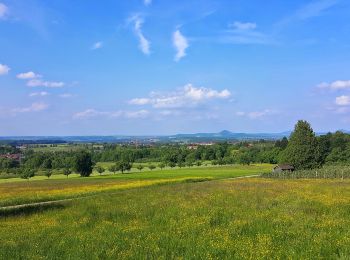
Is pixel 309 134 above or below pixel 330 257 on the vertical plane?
above

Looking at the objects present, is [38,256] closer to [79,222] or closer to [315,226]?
[79,222]

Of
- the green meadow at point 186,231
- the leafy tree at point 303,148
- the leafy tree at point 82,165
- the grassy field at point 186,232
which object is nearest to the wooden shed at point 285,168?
the leafy tree at point 303,148

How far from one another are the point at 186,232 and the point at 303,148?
74.4 meters

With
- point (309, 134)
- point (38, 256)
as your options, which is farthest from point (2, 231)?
point (309, 134)

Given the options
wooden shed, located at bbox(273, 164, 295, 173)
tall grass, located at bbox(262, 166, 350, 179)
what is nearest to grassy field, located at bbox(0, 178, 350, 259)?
tall grass, located at bbox(262, 166, 350, 179)

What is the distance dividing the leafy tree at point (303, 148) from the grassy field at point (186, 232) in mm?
59993

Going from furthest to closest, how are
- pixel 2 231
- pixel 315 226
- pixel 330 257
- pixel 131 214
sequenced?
pixel 131 214, pixel 2 231, pixel 315 226, pixel 330 257

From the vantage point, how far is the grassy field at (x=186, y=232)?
51.1ft

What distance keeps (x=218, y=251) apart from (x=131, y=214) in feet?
42.1

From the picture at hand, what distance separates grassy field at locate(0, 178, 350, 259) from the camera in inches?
613

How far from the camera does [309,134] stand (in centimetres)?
8925

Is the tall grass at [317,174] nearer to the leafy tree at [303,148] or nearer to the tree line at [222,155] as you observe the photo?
the leafy tree at [303,148]

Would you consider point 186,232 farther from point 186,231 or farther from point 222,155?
point 222,155

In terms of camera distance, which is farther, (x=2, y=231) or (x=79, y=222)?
(x=79, y=222)
